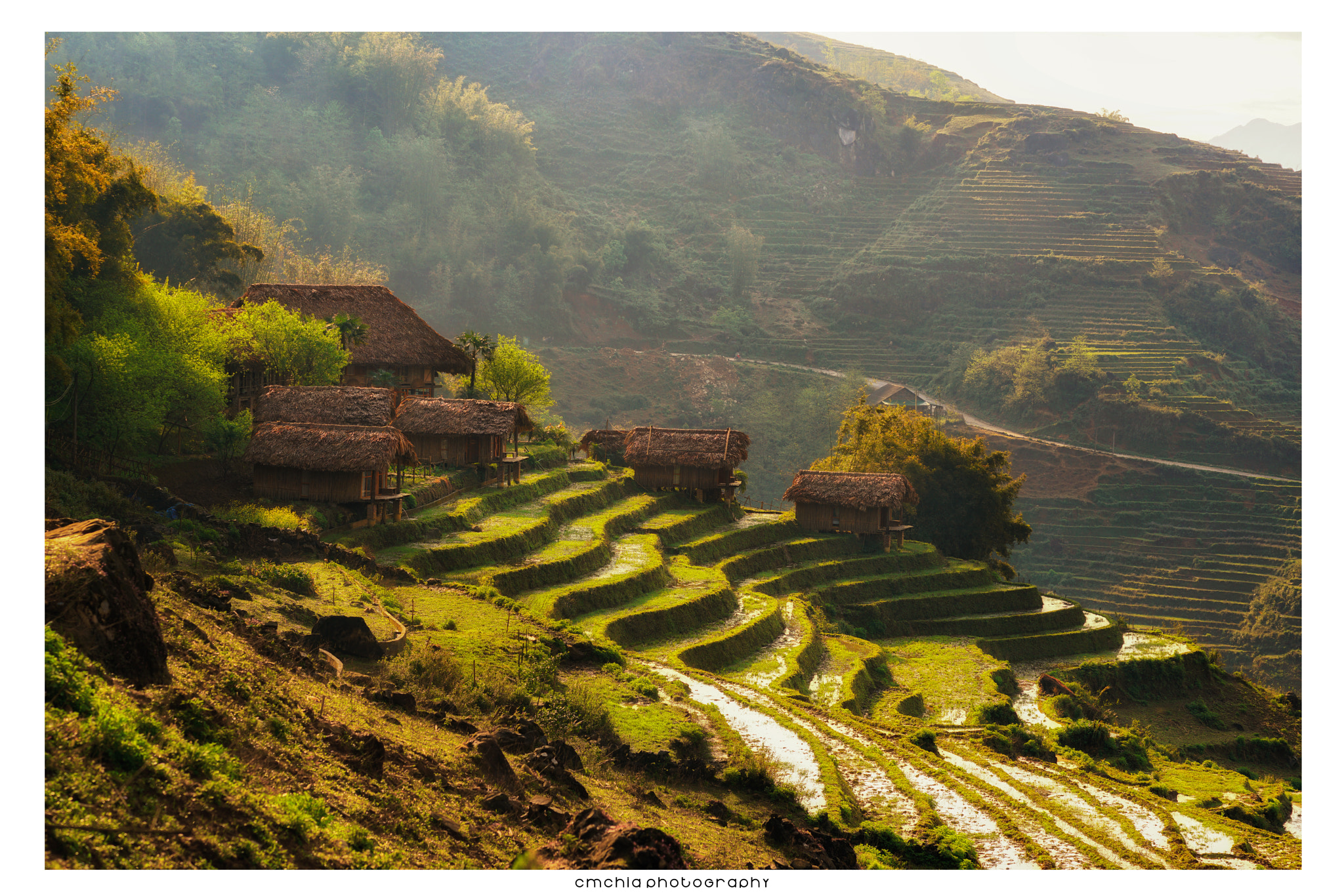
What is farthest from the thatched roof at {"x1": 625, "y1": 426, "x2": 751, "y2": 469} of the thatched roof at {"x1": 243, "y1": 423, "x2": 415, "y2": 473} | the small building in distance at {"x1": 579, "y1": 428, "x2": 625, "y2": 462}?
the thatched roof at {"x1": 243, "y1": 423, "x2": 415, "y2": 473}

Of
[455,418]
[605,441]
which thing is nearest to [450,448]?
[455,418]

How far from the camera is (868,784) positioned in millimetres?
15352

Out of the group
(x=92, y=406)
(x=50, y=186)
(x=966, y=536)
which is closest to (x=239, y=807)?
(x=50, y=186)

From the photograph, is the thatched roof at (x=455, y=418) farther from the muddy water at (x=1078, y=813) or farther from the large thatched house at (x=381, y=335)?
the muddy water at (x=1078, y=813)

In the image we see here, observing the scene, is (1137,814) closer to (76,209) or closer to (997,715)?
(997,715)

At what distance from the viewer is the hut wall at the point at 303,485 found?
1017 inches

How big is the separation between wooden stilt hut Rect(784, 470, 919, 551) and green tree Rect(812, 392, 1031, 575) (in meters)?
4.29

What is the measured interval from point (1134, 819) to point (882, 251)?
302 ft

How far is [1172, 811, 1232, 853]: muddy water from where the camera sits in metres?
15.5

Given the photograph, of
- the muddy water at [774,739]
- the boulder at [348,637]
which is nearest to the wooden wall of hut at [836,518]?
the muddy water at [774,739]

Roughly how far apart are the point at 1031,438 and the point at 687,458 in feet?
143

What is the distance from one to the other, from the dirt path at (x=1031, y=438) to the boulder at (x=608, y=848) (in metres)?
67.8

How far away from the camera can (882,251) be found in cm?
10275
